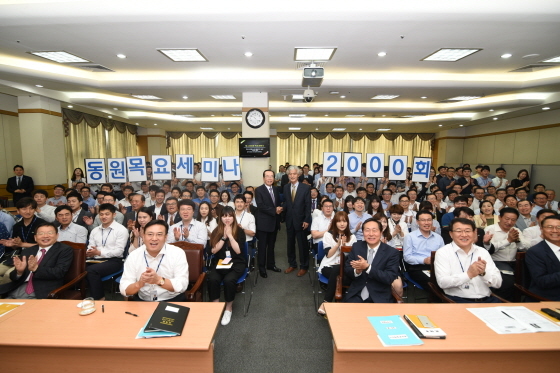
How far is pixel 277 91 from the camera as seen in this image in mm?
7055

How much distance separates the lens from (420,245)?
3650mm

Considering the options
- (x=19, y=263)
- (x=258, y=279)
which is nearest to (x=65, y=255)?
(x=19, y=263)

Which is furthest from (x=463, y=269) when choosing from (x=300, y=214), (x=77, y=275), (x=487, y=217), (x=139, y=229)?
(x=77, y=275)

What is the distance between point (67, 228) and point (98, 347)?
2830 mm

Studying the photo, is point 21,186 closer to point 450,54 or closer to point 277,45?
point 277,45

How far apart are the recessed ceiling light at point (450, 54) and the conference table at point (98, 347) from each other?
5681mm

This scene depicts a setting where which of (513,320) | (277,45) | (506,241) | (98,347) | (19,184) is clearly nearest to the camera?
(98,347)

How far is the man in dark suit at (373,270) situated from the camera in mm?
2726

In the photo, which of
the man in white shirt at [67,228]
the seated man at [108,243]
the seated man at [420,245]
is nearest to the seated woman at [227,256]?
the seated man at [108,243]

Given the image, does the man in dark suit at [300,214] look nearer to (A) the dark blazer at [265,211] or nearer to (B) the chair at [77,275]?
(A) the dark blazer at [265,211]

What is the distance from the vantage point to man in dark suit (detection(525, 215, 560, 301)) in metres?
2.68

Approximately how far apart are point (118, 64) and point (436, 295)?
22.4ft

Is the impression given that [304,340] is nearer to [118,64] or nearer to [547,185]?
[118,64]

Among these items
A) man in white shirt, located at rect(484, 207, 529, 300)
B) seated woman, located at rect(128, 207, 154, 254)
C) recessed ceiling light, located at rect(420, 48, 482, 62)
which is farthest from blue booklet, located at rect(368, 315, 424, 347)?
recessed ceiling light, located at rect(420, 48, 482, 62)
